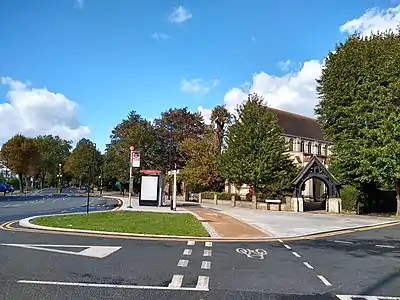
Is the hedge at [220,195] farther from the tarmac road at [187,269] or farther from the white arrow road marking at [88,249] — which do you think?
the white arrow road marking at [88,249]

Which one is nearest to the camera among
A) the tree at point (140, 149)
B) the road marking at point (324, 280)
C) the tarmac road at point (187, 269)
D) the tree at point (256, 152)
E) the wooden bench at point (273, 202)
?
the tarmac road at point (187, 269)

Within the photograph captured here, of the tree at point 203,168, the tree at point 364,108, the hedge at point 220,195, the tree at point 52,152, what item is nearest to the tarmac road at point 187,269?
the tree at point 364,108

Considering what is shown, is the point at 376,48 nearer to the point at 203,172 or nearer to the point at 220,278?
the point at 203,172

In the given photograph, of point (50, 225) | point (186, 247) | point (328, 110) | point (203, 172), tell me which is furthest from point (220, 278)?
point (203, 172)

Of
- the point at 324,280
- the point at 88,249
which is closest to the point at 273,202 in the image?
the point at 88,249

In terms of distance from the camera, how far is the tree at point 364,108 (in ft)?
103

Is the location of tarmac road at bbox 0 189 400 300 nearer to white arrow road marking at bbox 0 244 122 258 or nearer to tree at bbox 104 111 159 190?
white arrow road marking at bbox 0 244 122 258

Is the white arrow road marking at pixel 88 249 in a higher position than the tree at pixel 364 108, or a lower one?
lower

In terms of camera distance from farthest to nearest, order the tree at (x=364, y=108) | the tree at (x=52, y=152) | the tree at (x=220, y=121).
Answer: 1. the tree at (x=52, y=152)
2. the tree at (x=220, y=121)
3. the tree at (x=364, y=108)

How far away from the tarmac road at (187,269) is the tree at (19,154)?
69.1 meters

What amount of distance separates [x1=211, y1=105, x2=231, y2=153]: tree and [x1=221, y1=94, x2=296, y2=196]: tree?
10.5 metres

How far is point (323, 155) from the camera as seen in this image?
240 feet

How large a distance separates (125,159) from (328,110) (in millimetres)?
37978

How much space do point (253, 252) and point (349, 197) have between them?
2677 centimetres
